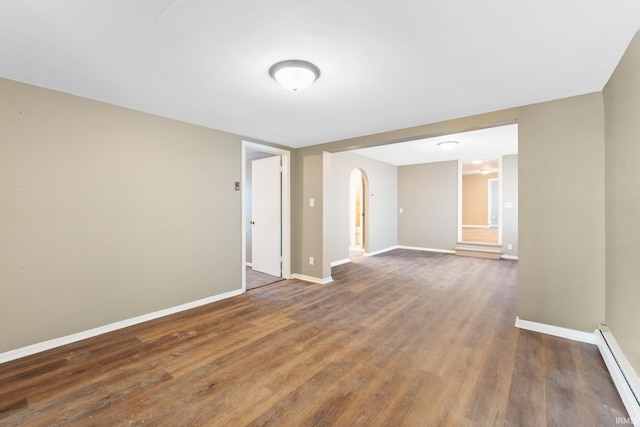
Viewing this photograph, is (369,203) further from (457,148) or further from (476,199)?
(476,199)

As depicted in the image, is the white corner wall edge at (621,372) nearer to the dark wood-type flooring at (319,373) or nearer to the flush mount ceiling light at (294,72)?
the dark wood-type flooring at (319,373)

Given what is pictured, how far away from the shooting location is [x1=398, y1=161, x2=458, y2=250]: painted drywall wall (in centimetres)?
706

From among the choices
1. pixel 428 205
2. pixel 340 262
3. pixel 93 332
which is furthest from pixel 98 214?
pixel 428 205

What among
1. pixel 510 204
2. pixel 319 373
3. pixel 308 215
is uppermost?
pixel 510 204

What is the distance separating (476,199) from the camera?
11703 mm

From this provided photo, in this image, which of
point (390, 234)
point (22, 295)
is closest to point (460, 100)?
point (22, 295)

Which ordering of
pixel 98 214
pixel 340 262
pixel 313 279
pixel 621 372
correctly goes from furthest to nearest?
pixel 340 262 < pixel 313 279 < pixel 98 214 < pixel 621 372

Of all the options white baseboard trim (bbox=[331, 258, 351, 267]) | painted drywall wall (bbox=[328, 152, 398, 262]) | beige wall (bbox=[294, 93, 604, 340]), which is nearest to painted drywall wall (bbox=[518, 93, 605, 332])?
beige wall (bbox=[294, 93, 604, 340])

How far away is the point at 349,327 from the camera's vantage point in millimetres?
2785

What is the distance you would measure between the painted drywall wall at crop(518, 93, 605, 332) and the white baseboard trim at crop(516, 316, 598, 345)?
43mm

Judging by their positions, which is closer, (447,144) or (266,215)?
(266,215)

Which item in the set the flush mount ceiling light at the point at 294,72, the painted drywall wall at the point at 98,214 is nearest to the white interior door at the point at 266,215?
the painted drywall wall at the point at 98,214

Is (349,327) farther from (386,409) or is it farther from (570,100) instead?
(570,100)

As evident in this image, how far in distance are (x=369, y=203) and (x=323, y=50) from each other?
16.9 ft
